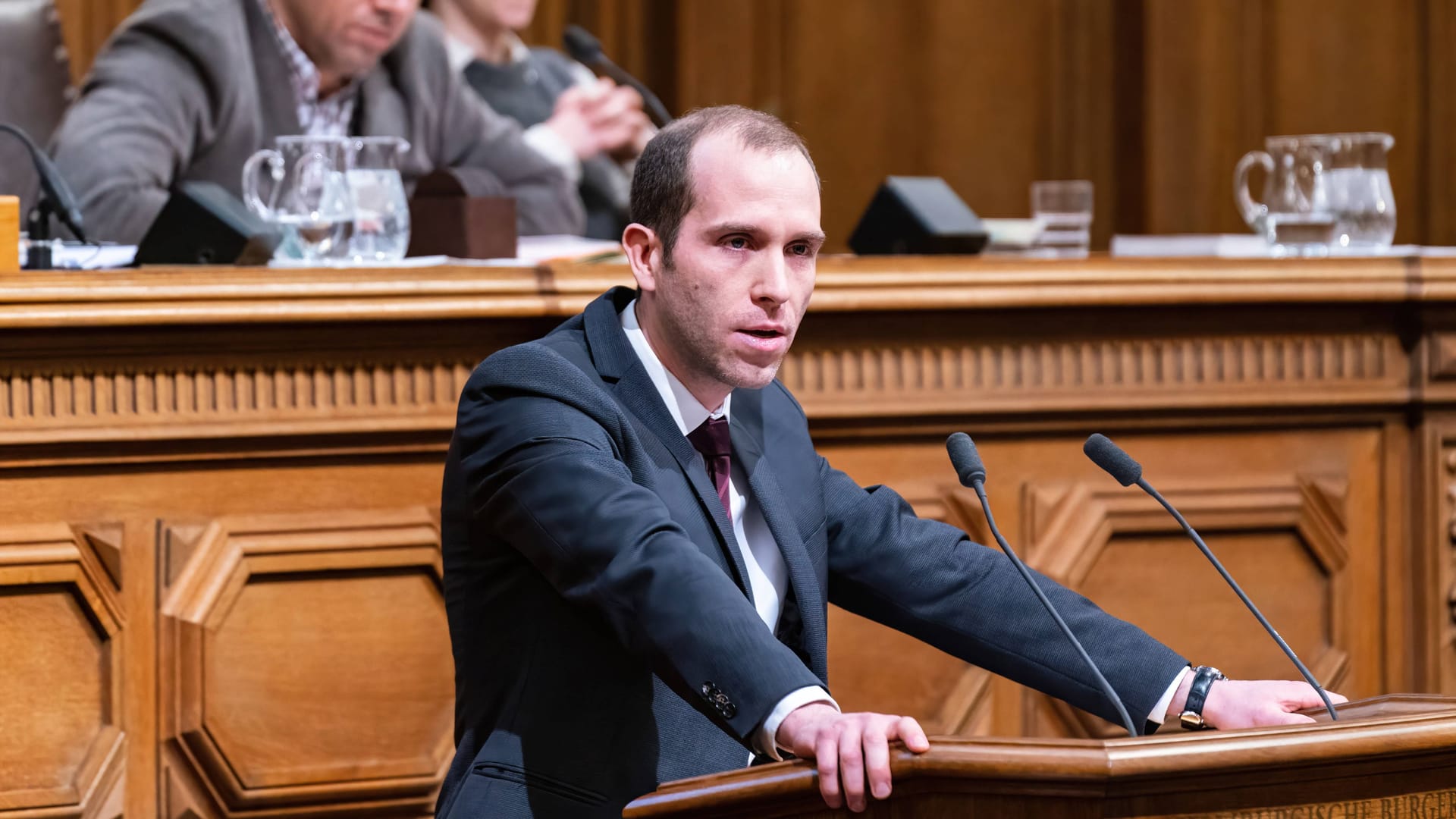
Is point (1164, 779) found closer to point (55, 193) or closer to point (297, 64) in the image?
point (55, 193)

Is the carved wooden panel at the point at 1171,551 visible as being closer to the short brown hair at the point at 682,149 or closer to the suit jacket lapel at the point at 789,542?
the suit jacket lapel at the point at 789,542

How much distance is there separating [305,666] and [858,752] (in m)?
1.07

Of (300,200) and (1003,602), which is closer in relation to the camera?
(1003,602)

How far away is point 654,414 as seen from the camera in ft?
4.78

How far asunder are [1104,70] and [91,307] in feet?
12.2

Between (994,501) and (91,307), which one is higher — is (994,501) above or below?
below

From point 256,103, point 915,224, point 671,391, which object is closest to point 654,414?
point 671,391

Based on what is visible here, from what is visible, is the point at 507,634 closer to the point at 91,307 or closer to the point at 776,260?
the point at 776,260

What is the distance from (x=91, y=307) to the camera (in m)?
1.83

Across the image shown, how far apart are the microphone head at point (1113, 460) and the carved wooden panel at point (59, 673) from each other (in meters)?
1.09

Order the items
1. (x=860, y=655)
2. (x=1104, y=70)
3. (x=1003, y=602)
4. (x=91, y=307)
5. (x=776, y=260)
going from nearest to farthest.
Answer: (x=776, y=260), (x=1003, y=602), (x=91, y=307), (x=860, y=655), (x=1104, y=70)

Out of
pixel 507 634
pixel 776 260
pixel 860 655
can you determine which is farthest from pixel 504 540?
pixel 860 655

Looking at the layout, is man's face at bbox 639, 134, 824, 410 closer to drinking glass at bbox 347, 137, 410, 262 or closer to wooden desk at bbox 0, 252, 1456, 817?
wooden desk at bbox 0, 252, 1456, 817

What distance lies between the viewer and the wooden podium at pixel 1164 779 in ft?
3.31
